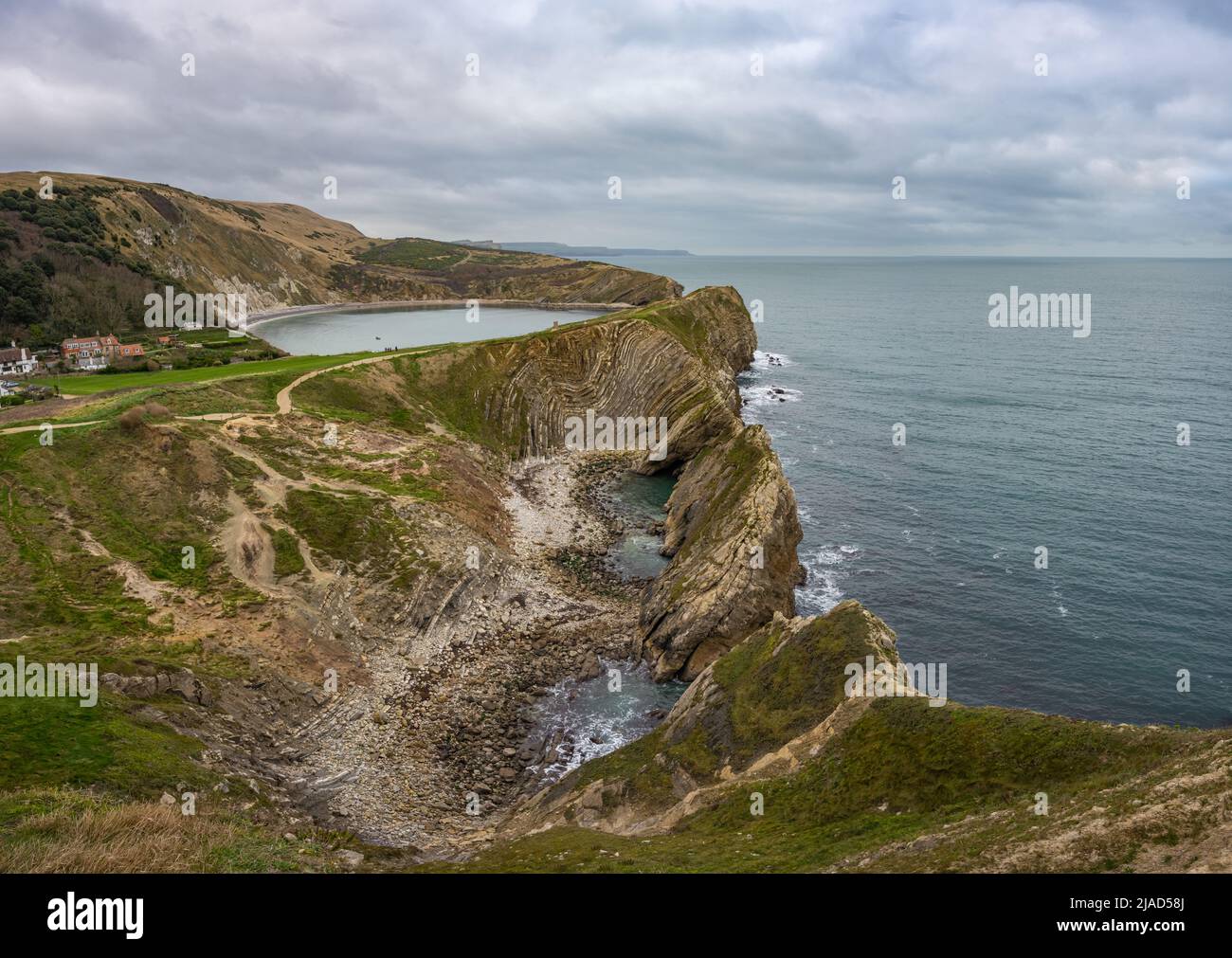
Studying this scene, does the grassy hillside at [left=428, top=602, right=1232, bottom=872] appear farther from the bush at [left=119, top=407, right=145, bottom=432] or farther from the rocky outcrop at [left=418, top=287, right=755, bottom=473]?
the rocky outcrop at [left=418, top=287, right=755, bottom=473]

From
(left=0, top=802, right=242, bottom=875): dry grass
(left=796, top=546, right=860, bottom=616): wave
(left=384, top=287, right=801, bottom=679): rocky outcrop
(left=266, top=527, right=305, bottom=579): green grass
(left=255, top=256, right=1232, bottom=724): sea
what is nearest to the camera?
(left=0, top=802, right=242, bottom=875): dry grass

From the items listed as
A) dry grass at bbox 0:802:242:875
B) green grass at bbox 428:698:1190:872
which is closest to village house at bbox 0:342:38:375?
dry grass at bbox 0:802:242:875

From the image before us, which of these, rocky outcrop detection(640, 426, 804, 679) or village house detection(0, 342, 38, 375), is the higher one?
village house detection(0, 342, 38, 375)

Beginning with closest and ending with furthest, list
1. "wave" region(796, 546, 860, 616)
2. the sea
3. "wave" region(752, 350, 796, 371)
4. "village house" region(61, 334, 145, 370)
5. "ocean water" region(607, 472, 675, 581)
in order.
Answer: the sea, "wave" region(796, 546, 860, 616), "ocean water" region(607, 472, 675, 581), "village house" region(61, 334, 145, 370), "wave" region(752, 350, 796, 371)

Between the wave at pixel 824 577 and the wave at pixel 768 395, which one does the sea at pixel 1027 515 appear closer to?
the wave at pixel 824 577

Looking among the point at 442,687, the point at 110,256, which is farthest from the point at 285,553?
the point at 110,256
